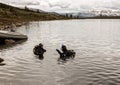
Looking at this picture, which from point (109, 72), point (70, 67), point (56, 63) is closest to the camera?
point (109, 72)

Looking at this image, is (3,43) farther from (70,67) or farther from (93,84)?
(93,84)

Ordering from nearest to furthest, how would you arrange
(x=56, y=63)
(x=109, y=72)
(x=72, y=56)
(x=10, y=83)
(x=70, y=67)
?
(x=10, y=83), (x=109, y=72), (x=70, y=67), (x=56, y=63), (x=72, y=56)

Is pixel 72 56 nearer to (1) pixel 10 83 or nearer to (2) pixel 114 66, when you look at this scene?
(2) pixel 114 66

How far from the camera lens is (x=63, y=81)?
71.4 ft

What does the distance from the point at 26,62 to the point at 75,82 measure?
1032 centimetres

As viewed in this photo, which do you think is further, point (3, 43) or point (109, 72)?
point (3, 43)

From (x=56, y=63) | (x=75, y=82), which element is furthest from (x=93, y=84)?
(x=56, y=63)

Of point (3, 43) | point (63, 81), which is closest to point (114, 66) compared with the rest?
point (63, 81)

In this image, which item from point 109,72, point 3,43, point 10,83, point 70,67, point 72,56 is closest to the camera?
point 10,83

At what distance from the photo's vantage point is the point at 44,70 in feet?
85.3

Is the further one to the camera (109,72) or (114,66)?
(114,66)

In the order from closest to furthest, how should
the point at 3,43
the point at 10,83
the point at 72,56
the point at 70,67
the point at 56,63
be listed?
the point at 10,83 → the point at 70,67 → the point at 56,63 → the point at 72,56 → the point at 3,43

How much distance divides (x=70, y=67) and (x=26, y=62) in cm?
588

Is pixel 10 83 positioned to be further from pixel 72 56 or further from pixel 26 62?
pixel 72 56
